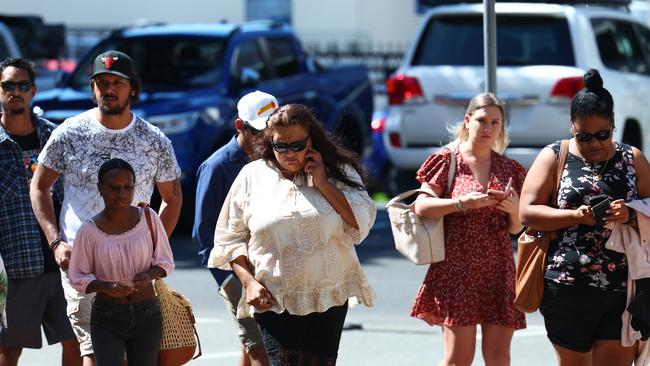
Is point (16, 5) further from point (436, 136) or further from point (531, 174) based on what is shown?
point (531, 174)

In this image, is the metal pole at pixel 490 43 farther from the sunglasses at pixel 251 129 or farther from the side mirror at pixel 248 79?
the side mirror at pixel 248 79

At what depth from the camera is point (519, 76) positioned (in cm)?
1295

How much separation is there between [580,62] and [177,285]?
448 cm

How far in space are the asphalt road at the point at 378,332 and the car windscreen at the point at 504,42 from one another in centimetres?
239

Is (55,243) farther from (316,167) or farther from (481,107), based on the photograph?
(481,107)

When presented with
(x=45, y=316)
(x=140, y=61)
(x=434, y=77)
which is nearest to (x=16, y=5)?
(x=140, y=61)

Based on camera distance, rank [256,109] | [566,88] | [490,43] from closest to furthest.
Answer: [256,109]
[490,43]
[566,88]

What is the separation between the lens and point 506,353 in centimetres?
670

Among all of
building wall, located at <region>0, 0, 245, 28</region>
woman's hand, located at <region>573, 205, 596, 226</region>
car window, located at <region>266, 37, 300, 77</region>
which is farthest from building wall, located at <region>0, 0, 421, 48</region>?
woman's hand, located at <region>573, 205, 596, 226</region>

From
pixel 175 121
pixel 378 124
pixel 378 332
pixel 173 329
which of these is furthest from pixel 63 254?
pixel 378 124

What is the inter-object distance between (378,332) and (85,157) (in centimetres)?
368

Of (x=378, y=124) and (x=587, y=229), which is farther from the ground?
(x=587, y=229)

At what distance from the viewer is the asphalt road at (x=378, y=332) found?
337 inches

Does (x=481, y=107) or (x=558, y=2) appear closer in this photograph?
(x=481, y=107)
